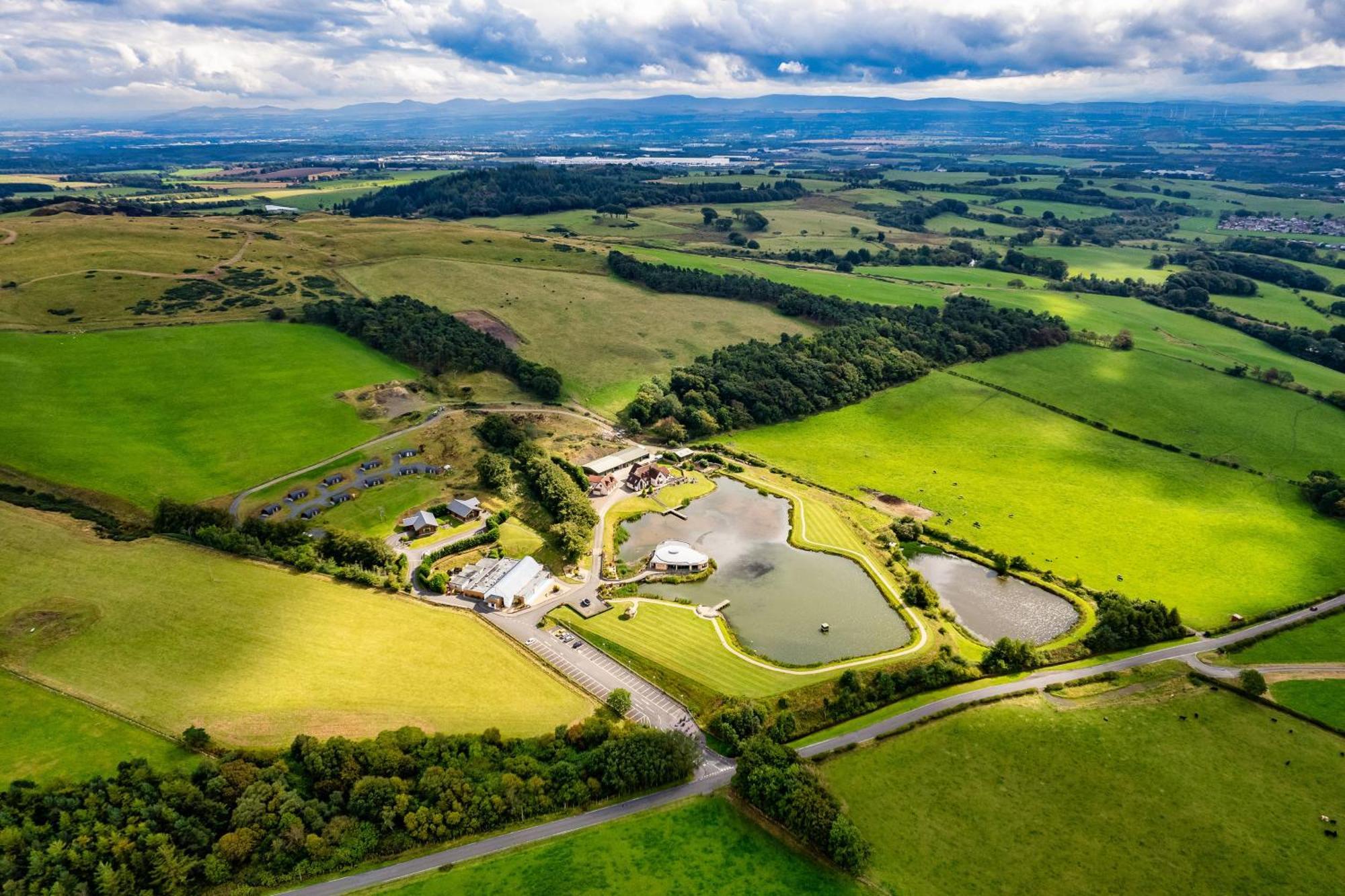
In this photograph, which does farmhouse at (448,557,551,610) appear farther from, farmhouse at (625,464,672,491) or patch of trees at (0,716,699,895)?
farmhouse at (625,464,672,491)

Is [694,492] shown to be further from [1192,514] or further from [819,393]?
[1192,514]

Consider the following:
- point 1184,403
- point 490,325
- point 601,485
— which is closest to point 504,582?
point 601,485

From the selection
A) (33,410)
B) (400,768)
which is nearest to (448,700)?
(400,768)

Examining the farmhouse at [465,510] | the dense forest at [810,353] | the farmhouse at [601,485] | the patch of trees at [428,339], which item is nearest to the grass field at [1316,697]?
the farmhouse at [601,485]

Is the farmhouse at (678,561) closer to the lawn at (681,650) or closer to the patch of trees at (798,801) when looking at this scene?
the lawn at (681,650)

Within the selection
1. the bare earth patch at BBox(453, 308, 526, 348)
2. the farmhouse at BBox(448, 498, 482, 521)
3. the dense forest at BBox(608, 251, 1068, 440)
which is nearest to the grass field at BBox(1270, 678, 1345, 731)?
the dense forest at BBox(608, 251, 1068, 440)

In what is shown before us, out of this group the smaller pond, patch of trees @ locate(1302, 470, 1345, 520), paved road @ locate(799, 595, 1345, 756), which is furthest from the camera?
patch of trees @ locate(1302, 470, 1345, 520)
